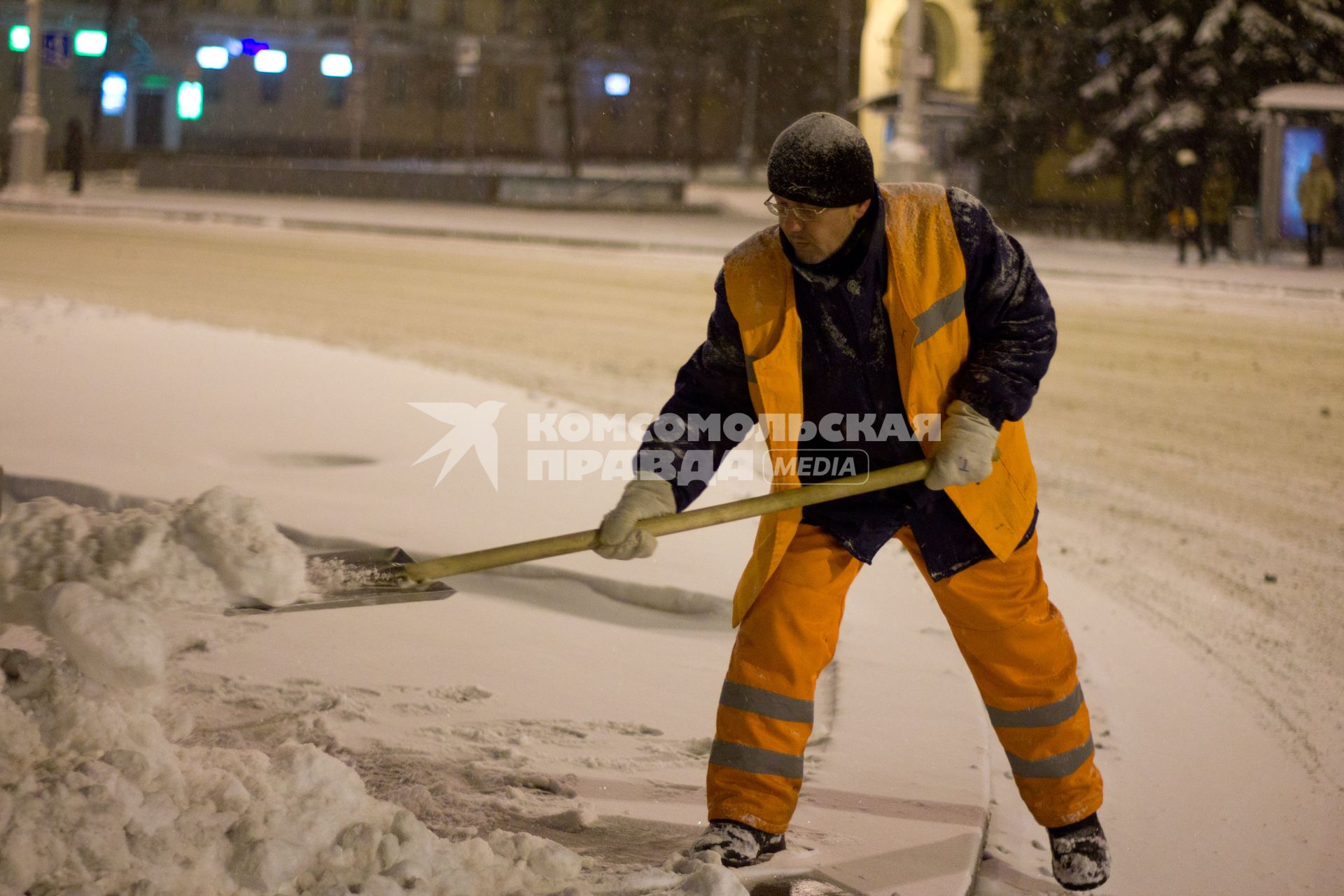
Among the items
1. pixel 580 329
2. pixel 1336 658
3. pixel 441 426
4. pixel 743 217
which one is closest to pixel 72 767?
pixel 1336 658

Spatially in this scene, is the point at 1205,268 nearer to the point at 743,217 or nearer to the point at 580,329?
the point at 580,329

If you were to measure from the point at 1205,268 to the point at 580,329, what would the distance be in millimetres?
9577

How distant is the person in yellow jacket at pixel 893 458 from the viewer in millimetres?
2781

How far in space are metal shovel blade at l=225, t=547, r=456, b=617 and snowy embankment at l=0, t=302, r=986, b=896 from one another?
62mm

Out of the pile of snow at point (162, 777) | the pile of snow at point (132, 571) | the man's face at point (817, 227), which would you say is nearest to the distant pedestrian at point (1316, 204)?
the man's face at point (817, 227)

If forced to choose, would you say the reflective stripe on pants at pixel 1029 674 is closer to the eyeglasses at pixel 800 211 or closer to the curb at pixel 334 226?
the eyeglasses at pixel 800 211

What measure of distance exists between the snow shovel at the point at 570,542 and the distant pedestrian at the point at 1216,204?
16921 millimetres

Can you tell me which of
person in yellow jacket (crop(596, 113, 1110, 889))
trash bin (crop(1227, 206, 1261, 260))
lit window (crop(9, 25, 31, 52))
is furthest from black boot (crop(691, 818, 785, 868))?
lit window (crop(9, 25, 31, 52))

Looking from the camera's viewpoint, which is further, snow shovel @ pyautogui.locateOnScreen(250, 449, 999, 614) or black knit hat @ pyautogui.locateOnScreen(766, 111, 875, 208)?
snow shovel @ pyautogui.locateOnScreen(250, 449, 999, 614)

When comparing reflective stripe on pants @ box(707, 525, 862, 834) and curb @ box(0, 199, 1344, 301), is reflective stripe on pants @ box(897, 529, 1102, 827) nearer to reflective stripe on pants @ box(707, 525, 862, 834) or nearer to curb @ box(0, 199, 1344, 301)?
reflective stripe on pants @ box(707, 525, 862, 834)

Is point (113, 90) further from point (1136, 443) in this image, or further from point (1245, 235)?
point (1136, 443)

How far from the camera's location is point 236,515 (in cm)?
283

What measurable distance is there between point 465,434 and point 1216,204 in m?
14.8

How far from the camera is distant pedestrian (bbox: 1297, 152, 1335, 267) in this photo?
55.9ft
